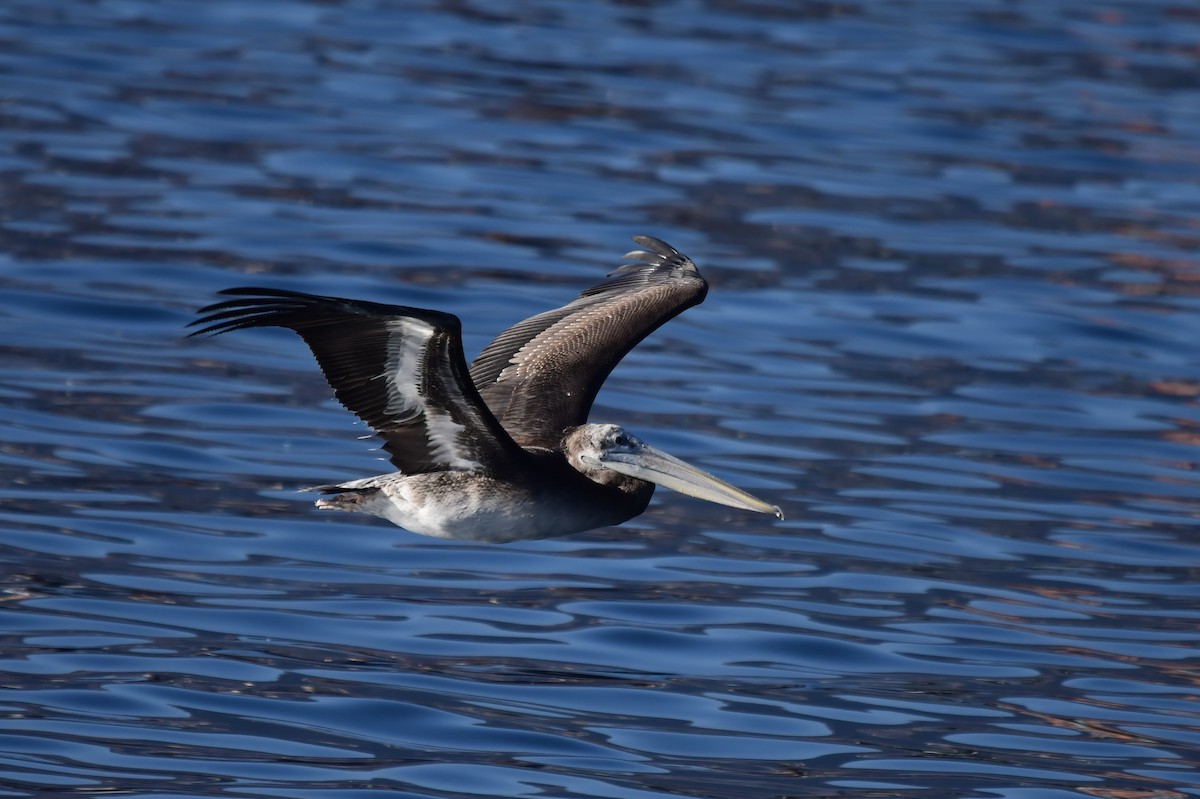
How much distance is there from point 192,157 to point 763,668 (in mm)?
11015

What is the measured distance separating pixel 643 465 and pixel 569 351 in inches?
51.5

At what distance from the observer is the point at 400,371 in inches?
300

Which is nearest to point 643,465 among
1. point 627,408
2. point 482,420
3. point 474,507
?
point 474,507

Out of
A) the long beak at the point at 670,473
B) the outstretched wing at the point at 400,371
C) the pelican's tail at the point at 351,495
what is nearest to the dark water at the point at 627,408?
the pelican's tail at the point at 351,495

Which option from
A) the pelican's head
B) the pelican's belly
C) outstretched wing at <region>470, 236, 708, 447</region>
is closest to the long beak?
the pelican's head

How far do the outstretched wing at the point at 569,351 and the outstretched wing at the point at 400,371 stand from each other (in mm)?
829

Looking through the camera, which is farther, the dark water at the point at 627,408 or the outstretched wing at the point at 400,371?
the dark water at the point at 627,408

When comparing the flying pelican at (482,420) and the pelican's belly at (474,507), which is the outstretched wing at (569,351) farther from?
the pelican's belly at (474,507)

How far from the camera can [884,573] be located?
10.8m

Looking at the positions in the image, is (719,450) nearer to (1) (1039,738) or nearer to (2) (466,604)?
(2) (466,604)

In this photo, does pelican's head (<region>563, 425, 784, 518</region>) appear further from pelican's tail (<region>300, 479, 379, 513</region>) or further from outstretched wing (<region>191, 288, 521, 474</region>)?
pelican's tail (<region>300, 479, 379, 513</region>)

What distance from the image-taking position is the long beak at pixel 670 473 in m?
8.41

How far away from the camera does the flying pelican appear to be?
7316 mm

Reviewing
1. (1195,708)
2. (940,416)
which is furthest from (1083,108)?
(1195,708)
